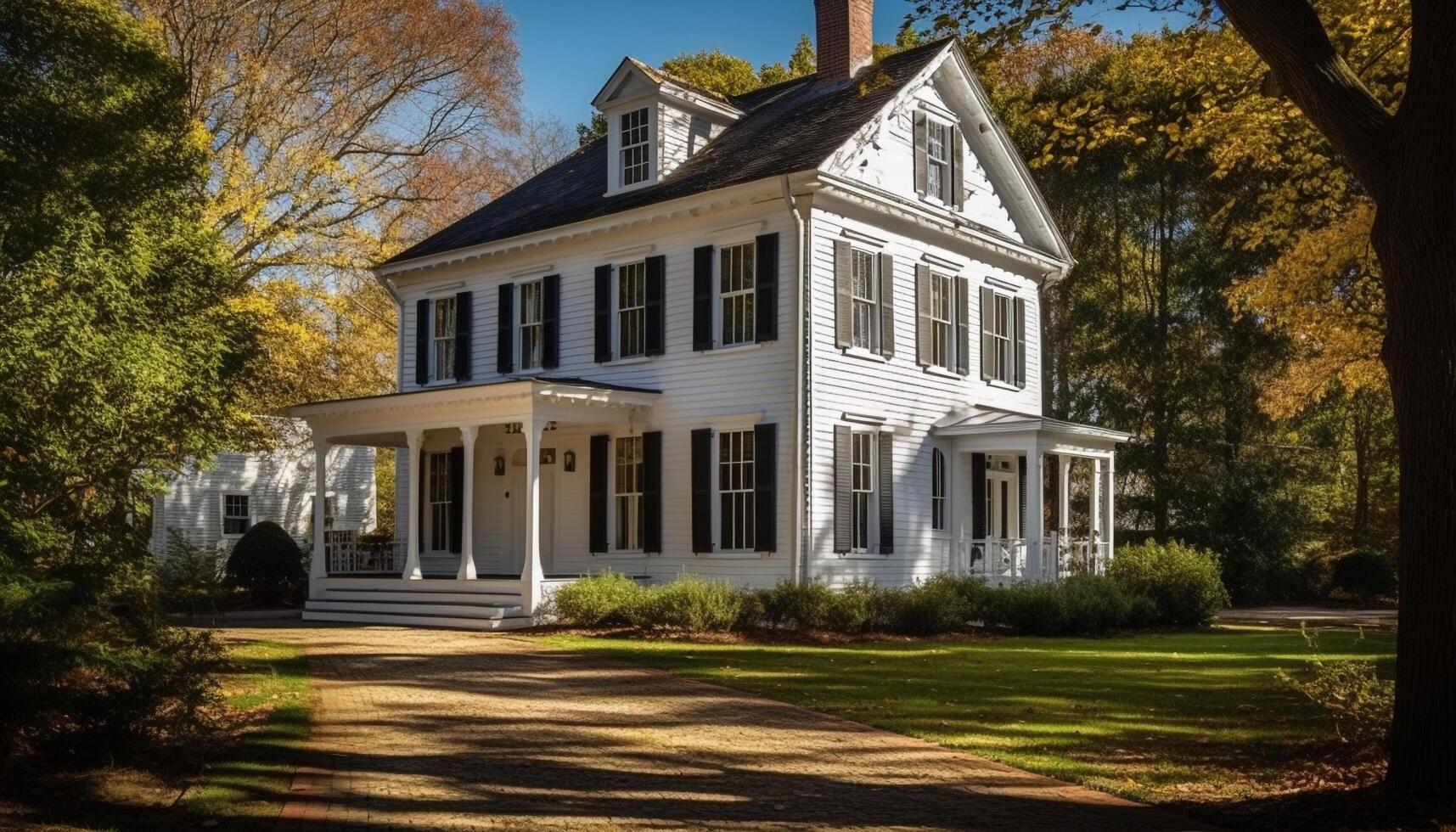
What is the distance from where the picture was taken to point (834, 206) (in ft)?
67.9

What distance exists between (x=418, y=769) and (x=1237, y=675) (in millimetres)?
9274

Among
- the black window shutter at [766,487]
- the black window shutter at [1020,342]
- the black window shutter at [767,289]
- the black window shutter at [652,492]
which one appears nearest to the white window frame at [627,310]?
the black window shutter at [652,492]

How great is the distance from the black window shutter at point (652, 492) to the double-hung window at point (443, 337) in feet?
19.0

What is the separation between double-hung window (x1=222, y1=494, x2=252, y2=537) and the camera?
3594 centimetres

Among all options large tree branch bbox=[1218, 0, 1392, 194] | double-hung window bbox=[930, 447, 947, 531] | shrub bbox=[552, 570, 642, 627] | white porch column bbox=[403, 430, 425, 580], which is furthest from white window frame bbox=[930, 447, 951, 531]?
large tree branch bbox=[1218, 0, 1392, 194]

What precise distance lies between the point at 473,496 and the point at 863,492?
281 inches

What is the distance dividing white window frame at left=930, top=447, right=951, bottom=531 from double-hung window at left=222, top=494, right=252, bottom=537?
68.9 ft

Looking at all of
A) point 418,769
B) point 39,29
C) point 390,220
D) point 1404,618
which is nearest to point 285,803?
point 418,769

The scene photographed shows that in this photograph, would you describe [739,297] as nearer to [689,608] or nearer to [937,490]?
[937,490]

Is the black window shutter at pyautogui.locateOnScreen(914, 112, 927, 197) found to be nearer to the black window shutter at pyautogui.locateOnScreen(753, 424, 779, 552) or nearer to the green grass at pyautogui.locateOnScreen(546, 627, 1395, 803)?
the black window shutter at pyautogui.locateOnScreen(753, 424, 779, 552)

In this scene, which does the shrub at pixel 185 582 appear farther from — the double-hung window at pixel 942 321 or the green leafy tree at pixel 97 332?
the double-hung window at pixel 942 321

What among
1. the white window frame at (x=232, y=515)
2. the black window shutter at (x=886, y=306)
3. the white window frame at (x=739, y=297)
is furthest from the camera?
the white window frame at (x=232, y=515)

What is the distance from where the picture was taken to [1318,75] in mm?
8359

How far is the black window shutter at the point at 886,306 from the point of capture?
21.7 metres
